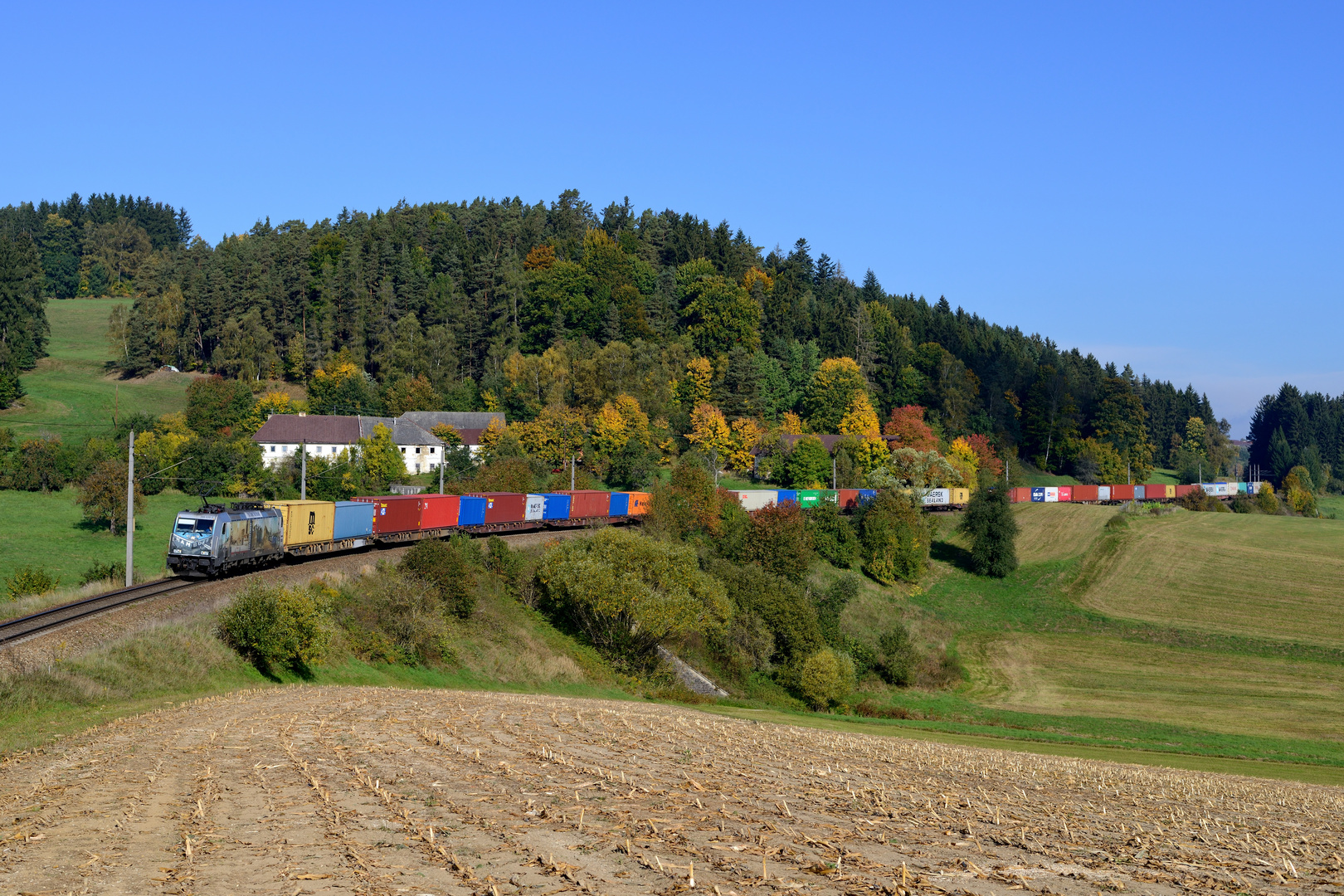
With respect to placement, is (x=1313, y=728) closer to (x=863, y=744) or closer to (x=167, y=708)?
(x=863, y=744)

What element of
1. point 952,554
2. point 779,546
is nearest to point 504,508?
point 779,546

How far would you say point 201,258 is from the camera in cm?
19700

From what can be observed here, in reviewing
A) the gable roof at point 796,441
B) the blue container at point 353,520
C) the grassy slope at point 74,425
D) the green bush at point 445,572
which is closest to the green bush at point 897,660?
the green bush at point 445,572

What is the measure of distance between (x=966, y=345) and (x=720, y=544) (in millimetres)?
129177

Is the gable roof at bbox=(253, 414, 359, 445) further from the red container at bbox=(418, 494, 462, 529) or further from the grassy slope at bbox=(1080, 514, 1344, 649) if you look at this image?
the grassy slope at bbox=(1080, 514, 1344, 649)

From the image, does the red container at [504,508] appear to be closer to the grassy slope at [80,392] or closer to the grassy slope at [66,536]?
the grassy slope at [66,536]

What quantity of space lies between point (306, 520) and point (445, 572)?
8.01m

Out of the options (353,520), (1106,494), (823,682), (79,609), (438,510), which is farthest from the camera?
(1106,494)

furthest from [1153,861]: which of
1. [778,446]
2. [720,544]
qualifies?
[778,446]

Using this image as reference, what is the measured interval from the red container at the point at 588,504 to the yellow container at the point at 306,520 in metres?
25.5

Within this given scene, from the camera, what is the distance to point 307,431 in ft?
383

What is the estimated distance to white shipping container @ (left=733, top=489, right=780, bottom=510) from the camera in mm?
98312

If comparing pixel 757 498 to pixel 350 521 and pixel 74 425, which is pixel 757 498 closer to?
pixel 350 521

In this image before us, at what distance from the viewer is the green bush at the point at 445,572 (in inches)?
1970
